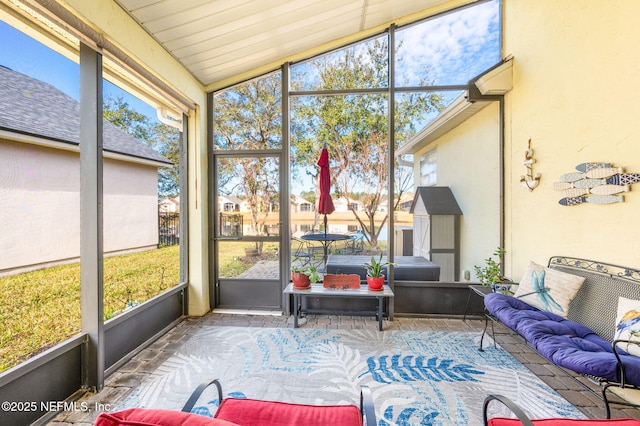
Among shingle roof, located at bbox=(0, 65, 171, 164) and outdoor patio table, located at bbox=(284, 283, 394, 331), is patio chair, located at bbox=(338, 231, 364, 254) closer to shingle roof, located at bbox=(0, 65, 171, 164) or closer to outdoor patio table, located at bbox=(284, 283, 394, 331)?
outdoor patio table, located at bbox=(284, 283, 394, 331)

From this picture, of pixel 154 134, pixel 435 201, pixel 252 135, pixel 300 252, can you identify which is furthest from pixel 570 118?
pixel 154 134

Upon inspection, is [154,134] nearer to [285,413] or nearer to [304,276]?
[304,276]

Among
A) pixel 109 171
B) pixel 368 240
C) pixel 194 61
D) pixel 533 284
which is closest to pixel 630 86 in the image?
pixel 533 284

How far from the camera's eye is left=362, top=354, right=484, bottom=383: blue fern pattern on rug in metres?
2.48

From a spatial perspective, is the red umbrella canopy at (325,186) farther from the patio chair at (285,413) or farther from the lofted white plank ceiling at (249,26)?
the patio chair at (285,413)

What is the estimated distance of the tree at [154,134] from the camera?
2.80m

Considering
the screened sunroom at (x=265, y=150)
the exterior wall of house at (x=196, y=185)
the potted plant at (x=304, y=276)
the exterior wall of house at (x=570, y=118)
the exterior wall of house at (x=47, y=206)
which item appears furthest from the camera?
the potted plant at (x=304, y=276)

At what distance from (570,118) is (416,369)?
2915 millimetres

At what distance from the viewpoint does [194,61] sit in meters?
3.48

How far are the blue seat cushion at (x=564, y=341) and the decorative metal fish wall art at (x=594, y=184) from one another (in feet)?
3.72

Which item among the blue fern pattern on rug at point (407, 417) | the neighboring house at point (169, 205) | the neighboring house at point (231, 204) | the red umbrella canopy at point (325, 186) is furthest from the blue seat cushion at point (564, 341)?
the neighboring house at point (169, 205)

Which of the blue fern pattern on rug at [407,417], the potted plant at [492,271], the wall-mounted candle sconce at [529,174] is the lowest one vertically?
the blue fern pattern on rug at [407,417]

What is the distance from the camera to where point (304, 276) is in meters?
3.72

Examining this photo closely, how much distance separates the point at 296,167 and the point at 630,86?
345cm
